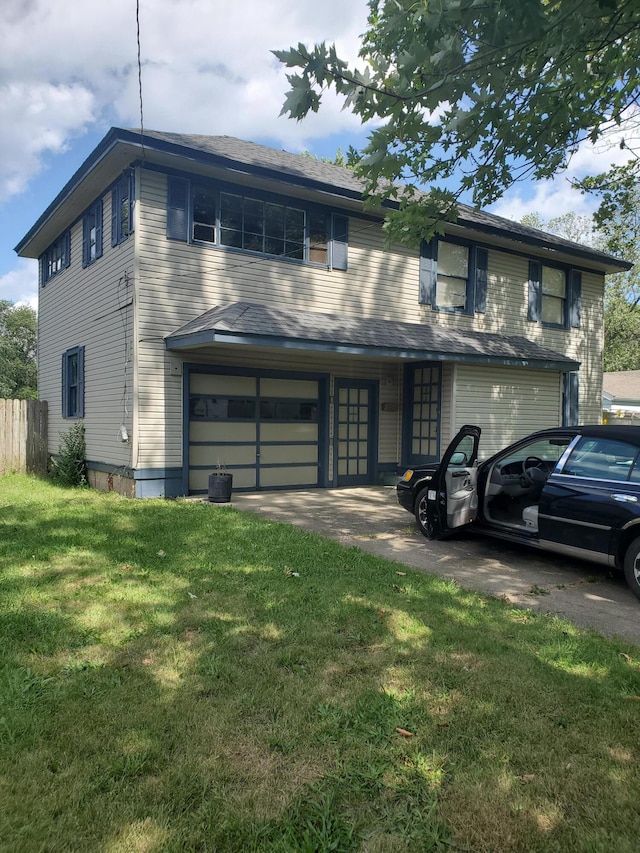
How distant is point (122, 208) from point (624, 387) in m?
28.1

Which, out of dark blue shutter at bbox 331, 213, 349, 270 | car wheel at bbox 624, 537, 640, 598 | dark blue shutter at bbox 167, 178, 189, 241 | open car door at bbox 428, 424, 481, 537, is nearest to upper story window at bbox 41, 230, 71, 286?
dark blue shutter at bbox 167, 178, 189, 241

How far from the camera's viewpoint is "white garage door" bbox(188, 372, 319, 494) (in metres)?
10.7

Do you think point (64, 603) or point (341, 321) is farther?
point (341, 321)

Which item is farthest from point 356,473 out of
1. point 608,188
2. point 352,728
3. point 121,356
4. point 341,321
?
point 352,728

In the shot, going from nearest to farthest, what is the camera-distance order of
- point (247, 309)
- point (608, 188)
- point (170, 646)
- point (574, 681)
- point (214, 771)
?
point (214, 771), point (574, 681), point (170, 646), point (608, 188), point (247, 309)

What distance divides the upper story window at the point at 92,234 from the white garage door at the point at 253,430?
12.7 feet

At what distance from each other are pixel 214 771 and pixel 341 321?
31.5 feet

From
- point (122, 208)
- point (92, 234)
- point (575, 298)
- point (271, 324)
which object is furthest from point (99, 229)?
point (575, 298)

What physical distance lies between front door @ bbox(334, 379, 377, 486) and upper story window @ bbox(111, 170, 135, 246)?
5120 mm

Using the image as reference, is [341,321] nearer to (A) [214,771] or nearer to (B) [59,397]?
(B) [59,397]

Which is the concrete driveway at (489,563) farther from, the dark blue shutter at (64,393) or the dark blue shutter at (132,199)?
the dark blue shutter at (64,393)

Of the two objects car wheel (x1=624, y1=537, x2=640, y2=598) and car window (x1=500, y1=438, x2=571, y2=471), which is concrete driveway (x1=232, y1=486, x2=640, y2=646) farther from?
car window (x1=500, y1=438, x2=571, y2=471)

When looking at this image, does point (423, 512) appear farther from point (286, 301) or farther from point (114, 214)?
point (114, 214)

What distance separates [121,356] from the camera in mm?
10477
